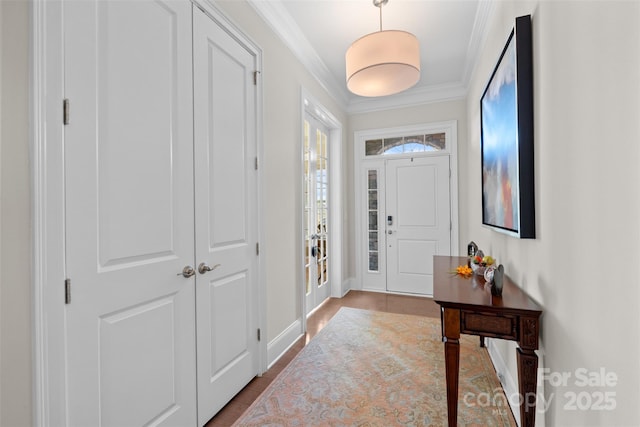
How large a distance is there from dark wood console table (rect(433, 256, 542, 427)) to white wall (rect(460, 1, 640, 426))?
0.07m

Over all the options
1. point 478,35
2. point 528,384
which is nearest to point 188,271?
point 528,384

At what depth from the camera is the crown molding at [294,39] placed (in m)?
2.34

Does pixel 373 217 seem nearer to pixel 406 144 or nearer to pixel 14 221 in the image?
pixel 406 144

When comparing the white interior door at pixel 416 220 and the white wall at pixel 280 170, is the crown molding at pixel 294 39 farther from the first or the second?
the white interior door at pixel 416 220

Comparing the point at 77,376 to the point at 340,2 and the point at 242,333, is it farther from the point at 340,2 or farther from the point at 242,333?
the point at 340,2

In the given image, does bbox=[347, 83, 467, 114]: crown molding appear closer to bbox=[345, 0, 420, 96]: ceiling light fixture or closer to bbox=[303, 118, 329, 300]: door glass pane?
bbox=[303, 118, 329, 300]: door glass pane

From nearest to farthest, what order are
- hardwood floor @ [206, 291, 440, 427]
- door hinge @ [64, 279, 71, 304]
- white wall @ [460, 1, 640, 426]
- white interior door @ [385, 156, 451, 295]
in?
white wall @ [460, 1, 640, 426] < door hinge @ [64, 279, 71, 304] < hardwood floor @ [206, 291, 440, 427] < white interior door @ [385, 156, 451, 295]

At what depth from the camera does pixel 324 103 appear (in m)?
3.66

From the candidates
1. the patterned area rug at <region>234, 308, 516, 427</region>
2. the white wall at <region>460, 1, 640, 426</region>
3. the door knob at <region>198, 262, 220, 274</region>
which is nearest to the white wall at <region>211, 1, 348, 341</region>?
the patterned area rug at <region>234, 308, 516, 427</region>

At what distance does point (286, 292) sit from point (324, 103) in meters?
2.31

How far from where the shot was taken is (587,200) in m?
1.00

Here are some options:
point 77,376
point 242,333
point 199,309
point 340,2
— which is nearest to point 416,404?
point 242,333

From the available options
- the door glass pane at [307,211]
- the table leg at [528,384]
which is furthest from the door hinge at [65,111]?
the door glass pane at [307,211]

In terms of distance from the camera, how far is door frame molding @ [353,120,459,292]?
4.01m
